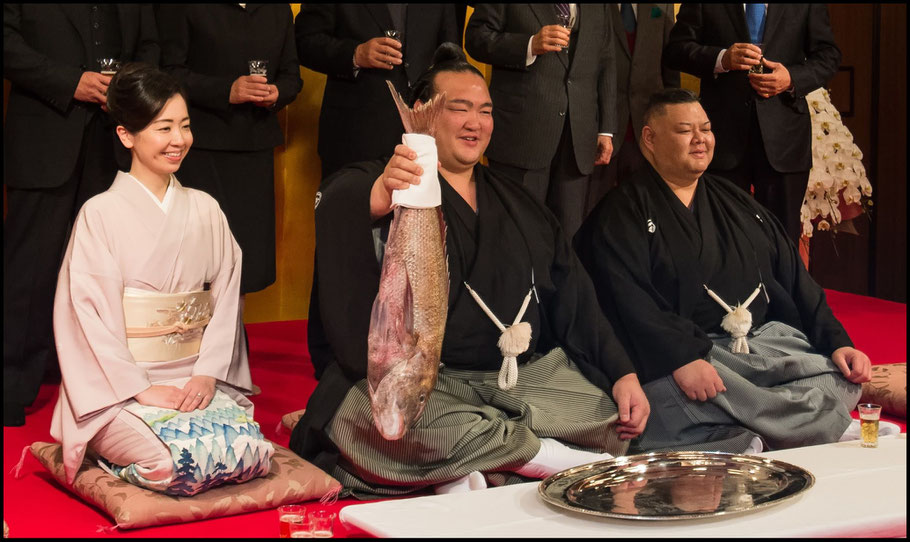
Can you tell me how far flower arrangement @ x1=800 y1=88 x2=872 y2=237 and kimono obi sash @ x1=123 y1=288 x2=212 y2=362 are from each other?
3318mm

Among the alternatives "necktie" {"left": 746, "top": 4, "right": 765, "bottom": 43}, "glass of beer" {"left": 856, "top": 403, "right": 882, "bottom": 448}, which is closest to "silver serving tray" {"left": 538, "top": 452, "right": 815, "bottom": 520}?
"glass of beer" {"left": 856, "top": 403, "right": 882, "bottom": 448}

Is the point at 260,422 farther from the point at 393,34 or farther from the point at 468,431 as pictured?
the point at 393,34

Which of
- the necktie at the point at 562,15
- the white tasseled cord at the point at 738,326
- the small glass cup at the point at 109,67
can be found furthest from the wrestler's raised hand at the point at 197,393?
the necktie at the point at 562,15

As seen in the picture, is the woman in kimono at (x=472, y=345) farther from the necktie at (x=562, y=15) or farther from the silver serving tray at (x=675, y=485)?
the necktie at (x=562, y=15)

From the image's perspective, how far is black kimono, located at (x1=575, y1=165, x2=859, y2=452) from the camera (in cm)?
350

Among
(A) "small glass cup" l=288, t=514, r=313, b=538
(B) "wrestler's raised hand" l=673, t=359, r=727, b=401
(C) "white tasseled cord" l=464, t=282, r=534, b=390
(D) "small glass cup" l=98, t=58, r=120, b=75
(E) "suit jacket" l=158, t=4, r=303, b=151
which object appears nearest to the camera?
(A) "small glass cup" l=288, t=514, r=313, b=538

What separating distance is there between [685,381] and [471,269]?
30.5 inches

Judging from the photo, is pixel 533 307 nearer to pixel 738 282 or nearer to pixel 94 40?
pixel 738 282

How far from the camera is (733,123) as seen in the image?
4.71 metres

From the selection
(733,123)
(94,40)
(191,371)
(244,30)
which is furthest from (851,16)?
(191,371)

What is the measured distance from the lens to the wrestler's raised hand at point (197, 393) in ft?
9.97

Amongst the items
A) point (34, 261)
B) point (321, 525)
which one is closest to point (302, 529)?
point (321, 525)

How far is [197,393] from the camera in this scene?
3.08 metres

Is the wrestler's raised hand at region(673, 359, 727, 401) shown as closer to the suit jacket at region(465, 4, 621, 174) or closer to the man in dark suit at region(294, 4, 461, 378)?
the suit jacket at region(465, 4, 621, 174)
